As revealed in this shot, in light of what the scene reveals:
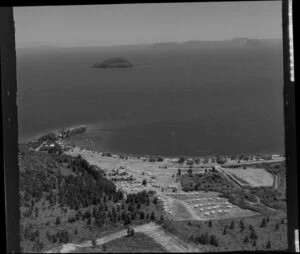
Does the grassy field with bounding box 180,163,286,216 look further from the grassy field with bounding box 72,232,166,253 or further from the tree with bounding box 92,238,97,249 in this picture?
the tree with bounding box 92,238,97,249

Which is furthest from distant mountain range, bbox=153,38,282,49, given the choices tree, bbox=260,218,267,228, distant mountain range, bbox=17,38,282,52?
tree, bbox=260,218,267,228

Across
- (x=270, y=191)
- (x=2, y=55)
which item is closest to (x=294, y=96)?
(x=2, y=55)

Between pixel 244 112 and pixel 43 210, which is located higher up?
pixel 244 112

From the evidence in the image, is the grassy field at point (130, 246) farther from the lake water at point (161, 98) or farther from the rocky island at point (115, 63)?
the rocky island at point (115, 63)

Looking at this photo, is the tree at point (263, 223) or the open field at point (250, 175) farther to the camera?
the open field at point (250, 175)

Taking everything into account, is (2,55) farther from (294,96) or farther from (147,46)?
(147,46)

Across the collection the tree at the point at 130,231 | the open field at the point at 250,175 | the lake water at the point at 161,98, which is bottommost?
the tree at the point at 130,231

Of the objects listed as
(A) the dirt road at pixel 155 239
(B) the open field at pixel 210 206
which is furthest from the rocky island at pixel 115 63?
(A) the dirt road at pixel 155 239
